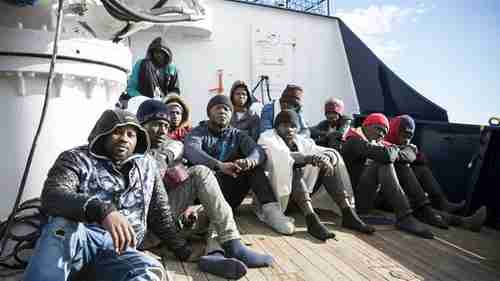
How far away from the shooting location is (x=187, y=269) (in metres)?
1.79

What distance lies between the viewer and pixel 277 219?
2.37m

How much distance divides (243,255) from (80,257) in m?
0.78

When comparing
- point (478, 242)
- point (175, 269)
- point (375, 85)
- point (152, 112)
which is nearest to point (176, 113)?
point (152, 112)

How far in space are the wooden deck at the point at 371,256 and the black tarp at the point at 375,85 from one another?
2958 mm

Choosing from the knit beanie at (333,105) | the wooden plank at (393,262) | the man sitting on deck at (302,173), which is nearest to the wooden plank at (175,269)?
the man sitting on deck at (302,173)

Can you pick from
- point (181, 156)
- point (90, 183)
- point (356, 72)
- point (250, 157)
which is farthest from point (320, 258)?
point (356, 72)

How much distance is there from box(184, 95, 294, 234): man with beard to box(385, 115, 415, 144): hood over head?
3.81 feet

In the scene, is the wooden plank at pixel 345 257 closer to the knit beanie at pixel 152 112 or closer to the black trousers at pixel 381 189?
the black trousers at pixel 381 189

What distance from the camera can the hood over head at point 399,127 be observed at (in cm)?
283

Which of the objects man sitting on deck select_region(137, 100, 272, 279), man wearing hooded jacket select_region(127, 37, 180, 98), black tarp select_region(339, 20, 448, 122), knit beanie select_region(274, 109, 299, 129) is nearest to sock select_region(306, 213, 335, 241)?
man sitting on deck select_region(137, 100, 272, 279)

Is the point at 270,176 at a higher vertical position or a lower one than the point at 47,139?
lower

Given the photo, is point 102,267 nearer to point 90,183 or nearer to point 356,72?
→ point 90,183

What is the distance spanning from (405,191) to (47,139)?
8.23 ft

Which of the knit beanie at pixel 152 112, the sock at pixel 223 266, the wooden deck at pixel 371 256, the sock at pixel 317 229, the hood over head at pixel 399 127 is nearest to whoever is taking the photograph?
the sock at pixel 223 266
